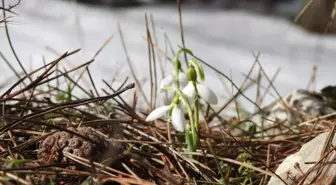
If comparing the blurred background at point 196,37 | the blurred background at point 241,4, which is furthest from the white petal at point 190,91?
the blurred background at point 241,4

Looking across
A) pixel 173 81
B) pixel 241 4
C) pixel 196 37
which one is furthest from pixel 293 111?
pixel 241 4

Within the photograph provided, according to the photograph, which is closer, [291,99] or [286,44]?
[291,99]

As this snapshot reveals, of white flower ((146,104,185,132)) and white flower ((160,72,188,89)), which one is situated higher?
white flower ((160,72,188,89))

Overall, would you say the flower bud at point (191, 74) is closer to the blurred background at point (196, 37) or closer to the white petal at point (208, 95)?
the white petal at point (208, 95)

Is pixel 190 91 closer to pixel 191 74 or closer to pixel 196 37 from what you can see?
pixel 191 74

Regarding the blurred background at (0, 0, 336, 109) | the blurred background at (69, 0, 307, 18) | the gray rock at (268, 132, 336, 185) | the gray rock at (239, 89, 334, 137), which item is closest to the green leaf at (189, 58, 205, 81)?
the gray rock at (268, 132, 336, 185)

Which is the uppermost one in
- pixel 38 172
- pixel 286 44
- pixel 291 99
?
pixel 38 172

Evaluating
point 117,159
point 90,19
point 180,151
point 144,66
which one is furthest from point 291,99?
point 90,19

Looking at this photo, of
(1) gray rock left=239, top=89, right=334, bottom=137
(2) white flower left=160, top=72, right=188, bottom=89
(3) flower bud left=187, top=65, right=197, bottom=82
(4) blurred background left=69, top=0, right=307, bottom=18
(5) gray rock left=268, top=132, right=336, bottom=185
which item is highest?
(3) flower bud left=187, top=65, right=197, bottom=82

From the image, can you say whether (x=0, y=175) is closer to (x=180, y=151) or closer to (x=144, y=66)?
(x=180, y=151)

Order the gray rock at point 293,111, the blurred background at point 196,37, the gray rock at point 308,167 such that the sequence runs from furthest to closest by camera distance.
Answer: the blurred background at point 196,37
the gray rock at point 293,111
the gray rock at point 308,167

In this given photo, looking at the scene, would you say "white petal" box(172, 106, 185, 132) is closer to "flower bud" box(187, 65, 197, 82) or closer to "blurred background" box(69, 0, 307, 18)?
"flower bud" box(187, 65, 197, 82)
